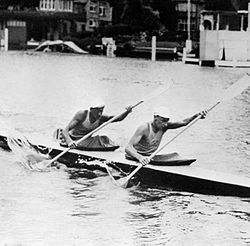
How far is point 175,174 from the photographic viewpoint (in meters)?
14.3

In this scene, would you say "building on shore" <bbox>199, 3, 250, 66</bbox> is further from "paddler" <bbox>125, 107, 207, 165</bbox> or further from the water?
"paddler" <bbox>125, 107, 207, 165</bbox>

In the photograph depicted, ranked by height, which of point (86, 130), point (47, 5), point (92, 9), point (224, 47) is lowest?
point (86, 130)

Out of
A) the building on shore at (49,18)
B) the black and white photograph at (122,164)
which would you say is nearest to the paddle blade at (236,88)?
the black and white photograph at (122,164)

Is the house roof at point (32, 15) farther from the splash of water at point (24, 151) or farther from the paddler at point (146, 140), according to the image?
the paddler at point (146, 140)

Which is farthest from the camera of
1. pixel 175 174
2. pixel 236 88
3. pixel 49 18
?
pixel 49 18

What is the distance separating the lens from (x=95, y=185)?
15266 mm

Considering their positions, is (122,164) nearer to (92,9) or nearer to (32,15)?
(32,15)

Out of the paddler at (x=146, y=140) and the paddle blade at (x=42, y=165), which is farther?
the paddle blade at (x=42, y=165)

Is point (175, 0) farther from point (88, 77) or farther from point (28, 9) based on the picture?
point (88, 77)

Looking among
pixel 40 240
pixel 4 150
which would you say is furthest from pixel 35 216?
pixel 4 150

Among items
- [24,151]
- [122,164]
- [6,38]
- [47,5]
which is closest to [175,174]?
[122,164]

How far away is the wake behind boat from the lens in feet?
45.2

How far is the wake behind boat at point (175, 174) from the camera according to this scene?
543 inches

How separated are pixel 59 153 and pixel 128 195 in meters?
2.66
